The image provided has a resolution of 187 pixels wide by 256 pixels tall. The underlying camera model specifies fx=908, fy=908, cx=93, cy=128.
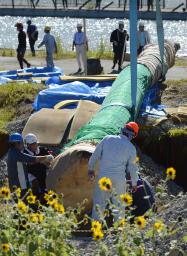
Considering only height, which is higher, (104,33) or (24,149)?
(24,149)

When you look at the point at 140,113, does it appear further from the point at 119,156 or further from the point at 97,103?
the point at 119,156

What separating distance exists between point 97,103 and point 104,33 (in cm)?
2980

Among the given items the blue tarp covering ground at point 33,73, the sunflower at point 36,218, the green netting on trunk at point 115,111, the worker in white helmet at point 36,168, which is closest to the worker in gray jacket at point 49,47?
the blue tarp covering ground at point 33,73

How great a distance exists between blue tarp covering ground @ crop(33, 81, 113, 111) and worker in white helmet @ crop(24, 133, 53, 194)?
516 cm

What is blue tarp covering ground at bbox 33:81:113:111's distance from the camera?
17141 millimetres

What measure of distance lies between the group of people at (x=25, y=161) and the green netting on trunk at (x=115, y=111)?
1086mm

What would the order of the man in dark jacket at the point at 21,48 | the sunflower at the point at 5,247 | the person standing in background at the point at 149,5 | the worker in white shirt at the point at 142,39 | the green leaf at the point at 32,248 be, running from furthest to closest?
the person standing in background at the point at 149,5
the man in dark jacket at the point at 21,48
the worker in white shirt at the point at 142,39
the green leaf at the point at 32,248
the sunflower at the point at 5,247

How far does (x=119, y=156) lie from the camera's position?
34.7 feet

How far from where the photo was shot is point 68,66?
86.9ft

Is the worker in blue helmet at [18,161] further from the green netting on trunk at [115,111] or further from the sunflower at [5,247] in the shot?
the sunflower at [5,247]

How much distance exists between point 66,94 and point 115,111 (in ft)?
10.7

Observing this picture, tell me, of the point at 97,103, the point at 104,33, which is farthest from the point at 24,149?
the point at 104,33

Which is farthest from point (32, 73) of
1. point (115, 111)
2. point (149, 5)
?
point (149, 5)

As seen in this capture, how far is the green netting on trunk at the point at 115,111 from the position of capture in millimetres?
12898
